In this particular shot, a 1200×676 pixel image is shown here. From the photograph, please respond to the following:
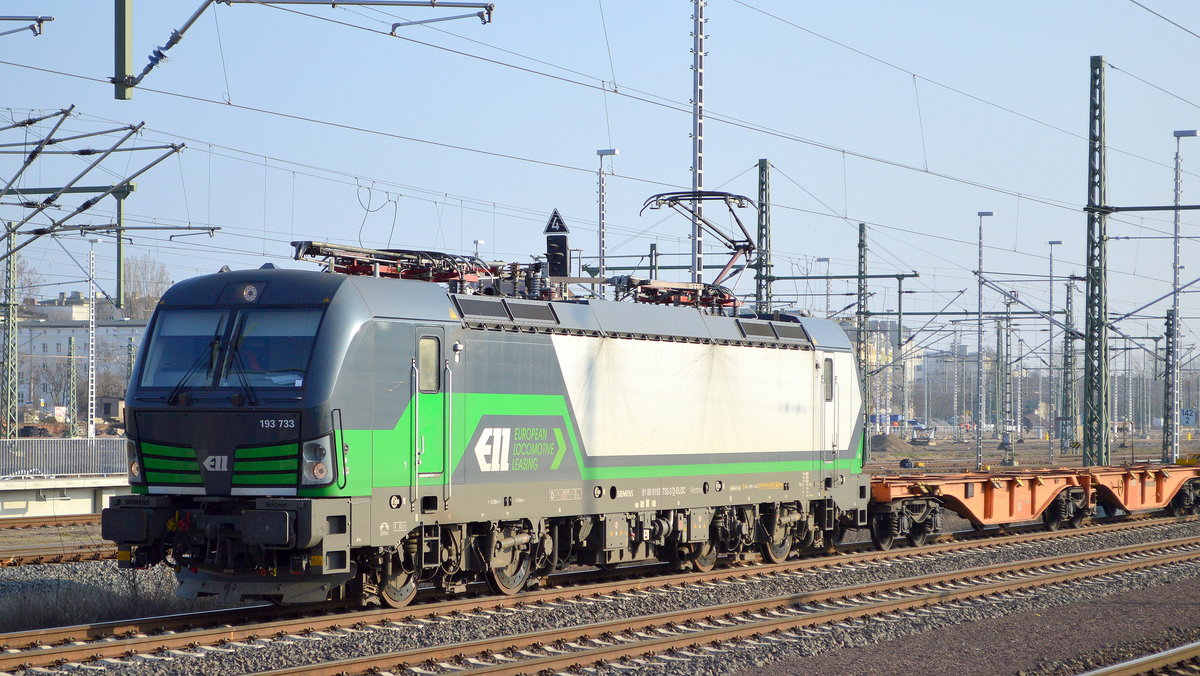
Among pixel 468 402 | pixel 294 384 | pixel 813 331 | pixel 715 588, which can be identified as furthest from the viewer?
pixel 813 331

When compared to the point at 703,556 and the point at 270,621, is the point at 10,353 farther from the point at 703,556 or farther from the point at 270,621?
the point at 270,621

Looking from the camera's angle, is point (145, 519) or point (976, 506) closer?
point (145, 519)

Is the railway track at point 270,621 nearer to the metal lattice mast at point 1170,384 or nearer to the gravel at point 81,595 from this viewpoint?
the gravel at point 81,595

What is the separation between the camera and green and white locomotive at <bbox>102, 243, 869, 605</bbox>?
1268 centimetres

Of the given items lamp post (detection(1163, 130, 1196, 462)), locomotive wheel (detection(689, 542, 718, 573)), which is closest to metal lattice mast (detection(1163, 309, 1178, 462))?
lamp post (detection(1163, 130, 1196, 462))

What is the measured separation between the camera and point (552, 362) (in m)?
15.5

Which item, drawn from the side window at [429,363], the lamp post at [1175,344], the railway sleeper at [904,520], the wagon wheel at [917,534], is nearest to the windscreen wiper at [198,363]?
the side window at [429,363]

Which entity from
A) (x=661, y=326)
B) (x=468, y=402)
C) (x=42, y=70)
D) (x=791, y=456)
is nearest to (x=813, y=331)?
(x=791, y=456)

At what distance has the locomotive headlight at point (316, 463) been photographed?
12484 mm

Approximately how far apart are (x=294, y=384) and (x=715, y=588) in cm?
672

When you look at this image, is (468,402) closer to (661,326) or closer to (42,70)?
(661,326)

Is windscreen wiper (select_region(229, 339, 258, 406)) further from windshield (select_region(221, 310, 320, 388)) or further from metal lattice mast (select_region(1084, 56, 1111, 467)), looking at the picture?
metal lattice mast (select_region(1084, 56, 1111, 467))

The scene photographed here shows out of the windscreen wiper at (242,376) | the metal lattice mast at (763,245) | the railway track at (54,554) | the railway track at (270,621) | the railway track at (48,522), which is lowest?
the railway track at (48,522)

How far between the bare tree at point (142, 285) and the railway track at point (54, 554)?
58.2 meters
